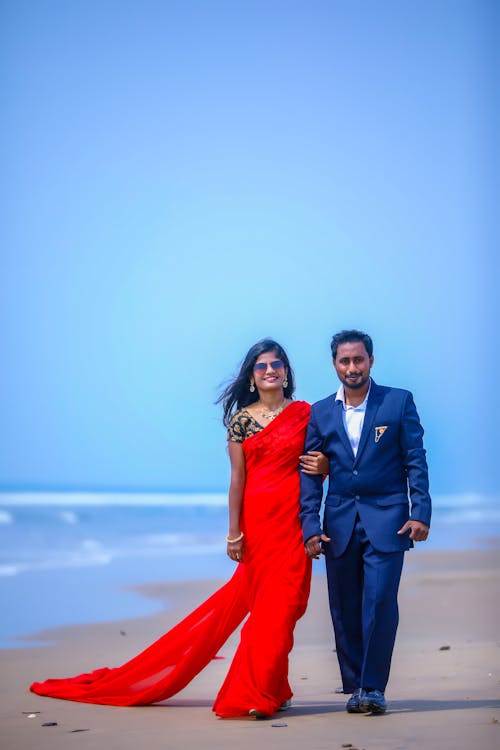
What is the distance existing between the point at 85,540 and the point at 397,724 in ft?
39.3

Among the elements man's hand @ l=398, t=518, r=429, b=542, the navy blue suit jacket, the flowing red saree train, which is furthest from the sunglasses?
man's hand @ l=398, t=518, r=429, b=542

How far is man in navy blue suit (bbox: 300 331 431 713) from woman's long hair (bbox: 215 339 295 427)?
347 millimetres

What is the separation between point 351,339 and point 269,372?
465mm

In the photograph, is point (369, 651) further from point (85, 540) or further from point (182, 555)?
point (85, 540)

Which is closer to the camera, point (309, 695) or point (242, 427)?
point (242, 427)

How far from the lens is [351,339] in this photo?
5.09m

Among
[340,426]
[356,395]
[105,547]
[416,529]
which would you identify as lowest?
[105,547]

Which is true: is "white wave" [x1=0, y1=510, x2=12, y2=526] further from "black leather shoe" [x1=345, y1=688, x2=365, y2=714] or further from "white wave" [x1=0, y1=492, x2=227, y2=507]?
"black leather shoe" [x1=345, y1=688, x2=365, y2=714]

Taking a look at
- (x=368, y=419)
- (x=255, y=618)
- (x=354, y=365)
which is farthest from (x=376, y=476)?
(x=255, y=618)

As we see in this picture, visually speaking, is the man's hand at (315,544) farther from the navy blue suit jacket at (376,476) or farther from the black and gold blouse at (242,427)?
the black and gold blouse at (242,427)

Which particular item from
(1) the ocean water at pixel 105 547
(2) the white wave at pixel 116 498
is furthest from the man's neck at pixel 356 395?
(2) the white wave at pixel 116 498

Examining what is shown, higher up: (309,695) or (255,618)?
(255,618)

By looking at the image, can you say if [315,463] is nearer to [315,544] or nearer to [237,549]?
[315,544]

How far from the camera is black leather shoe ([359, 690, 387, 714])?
4777 mm
